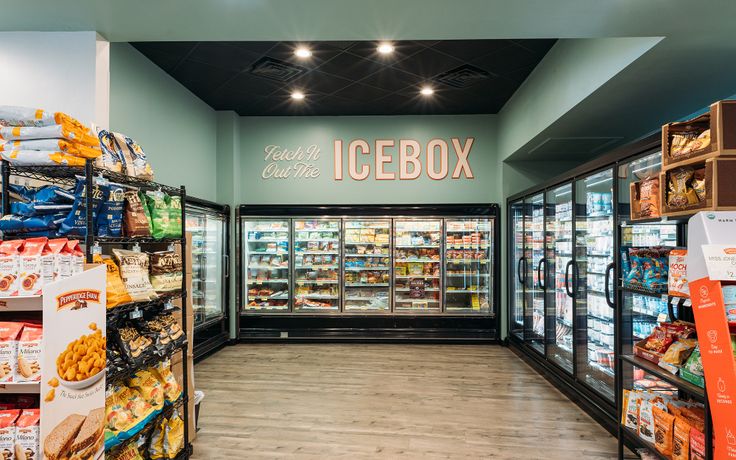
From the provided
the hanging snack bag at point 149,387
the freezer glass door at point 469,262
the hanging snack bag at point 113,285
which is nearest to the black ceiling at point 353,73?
the freezer glass door at point 469,262

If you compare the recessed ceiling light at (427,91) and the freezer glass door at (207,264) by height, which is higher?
the recessed ceiling light at (427,91)

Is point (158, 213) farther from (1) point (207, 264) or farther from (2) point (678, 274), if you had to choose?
(1) point (207, 264)

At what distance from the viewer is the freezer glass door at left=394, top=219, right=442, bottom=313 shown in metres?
6.19

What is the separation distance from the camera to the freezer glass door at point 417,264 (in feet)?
20.3

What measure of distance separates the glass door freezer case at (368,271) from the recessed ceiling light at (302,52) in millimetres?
2364

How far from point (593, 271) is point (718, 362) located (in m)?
2.42

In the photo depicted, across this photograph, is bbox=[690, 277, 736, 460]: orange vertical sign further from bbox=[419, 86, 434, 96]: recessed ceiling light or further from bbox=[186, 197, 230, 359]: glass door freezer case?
bbox=[186, 197, 230, 359]: glass door freezer case

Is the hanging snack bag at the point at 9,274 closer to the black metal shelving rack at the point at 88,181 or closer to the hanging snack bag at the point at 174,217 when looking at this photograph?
the black metal shelving rack at the point at 88,181

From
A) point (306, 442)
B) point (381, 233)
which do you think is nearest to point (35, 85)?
point (306, 442)

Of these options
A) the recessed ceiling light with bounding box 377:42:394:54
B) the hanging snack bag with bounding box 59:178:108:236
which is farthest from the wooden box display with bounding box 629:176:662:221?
the hanging snack bag with bounding box 59:178:108:236

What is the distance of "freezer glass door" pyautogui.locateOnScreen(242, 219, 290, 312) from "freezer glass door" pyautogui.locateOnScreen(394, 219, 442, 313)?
1671 mm

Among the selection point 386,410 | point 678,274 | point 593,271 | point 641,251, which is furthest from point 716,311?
point 386,410

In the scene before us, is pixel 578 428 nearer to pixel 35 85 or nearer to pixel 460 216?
pixel 460 216

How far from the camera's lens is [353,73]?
4.61 m
